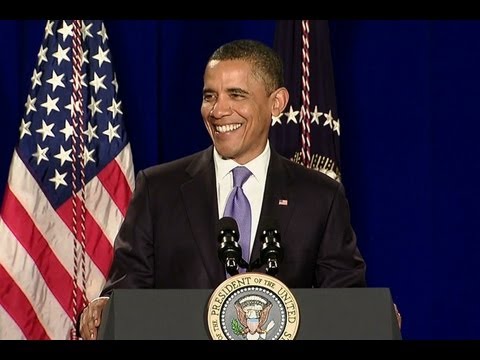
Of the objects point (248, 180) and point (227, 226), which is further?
point (248, 180)

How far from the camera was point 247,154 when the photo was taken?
3.11 metres

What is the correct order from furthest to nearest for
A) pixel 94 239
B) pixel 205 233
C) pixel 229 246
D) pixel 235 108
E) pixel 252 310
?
pixel 94 239 → pixel 235 108 → pixel 205 233 → pixel 229 246 → pixel 252 310

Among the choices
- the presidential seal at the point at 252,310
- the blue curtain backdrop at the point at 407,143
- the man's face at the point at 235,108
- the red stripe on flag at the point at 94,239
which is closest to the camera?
the presidential seal at the point at 252,310

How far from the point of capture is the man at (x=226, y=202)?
2.94 metres

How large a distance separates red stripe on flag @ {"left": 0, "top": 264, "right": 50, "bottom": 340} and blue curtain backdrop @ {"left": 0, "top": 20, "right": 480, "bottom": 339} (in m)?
0.82

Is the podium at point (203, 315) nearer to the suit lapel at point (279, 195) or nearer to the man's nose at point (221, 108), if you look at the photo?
the suit lapel at point (279, 195)

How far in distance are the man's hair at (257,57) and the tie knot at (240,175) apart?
0.22 metres

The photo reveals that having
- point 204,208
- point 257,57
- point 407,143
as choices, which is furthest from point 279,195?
point 407,143

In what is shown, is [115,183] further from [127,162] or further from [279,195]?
[279,195]

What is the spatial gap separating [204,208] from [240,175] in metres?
0.16

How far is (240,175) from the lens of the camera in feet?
10.1

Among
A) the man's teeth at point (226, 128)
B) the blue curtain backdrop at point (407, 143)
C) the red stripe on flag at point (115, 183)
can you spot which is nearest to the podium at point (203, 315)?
the man's teeth at point (226, 128)

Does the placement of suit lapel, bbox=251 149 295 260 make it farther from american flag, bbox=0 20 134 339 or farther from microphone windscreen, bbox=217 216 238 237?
american flag, bbox=0 20 134 339

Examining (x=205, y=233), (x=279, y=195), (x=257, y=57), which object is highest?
(x=257, y=57)
